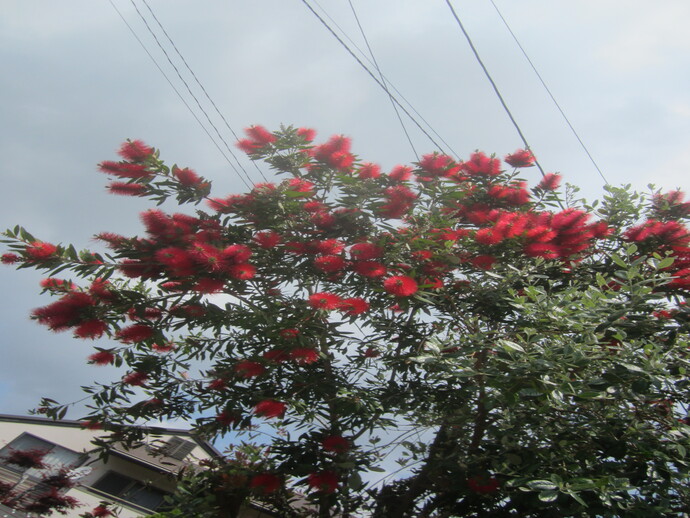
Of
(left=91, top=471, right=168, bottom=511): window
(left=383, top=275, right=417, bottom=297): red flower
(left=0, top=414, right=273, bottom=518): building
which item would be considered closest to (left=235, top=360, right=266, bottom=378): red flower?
(left=383, top=275, right=417, bottom=297): red flower

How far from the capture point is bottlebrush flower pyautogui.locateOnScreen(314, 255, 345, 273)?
12.4ft

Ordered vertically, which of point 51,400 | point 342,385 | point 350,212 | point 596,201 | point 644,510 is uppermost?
point 596,201

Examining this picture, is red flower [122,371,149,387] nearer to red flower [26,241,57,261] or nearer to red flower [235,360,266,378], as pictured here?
Answer: red flower [235,360,266,378]

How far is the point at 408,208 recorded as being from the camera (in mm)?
4258

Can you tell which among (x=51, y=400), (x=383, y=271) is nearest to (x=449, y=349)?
(x=383, y=271)

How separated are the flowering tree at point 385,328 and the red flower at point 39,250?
0.7 inches

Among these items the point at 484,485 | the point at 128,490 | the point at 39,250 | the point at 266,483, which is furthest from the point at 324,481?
the point at 128,490

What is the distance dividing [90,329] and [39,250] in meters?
0.68

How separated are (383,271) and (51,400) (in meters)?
3.07

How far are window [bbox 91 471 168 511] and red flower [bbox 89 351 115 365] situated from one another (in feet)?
29.7

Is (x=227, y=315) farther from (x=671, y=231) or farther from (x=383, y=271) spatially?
(x=671, y=231)

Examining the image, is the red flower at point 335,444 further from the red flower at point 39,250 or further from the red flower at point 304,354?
the red flower at point 39,250

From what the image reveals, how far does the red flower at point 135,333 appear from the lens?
11.8 ft

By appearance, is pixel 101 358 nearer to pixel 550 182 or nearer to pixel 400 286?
pixel 400 286
